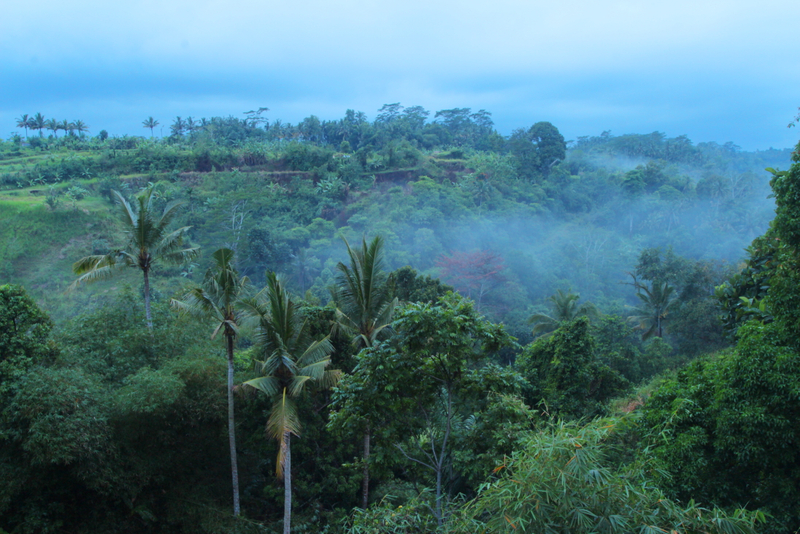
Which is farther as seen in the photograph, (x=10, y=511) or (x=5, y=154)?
(x=5, y=154)

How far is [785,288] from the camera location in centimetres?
604

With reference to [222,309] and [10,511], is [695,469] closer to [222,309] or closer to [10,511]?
[222,309]

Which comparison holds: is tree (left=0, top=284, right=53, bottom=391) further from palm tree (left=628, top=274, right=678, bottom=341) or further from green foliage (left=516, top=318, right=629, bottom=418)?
palm tree (left=628, top=274, right=678, bottom=341)

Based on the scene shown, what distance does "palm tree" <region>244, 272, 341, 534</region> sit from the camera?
848 centimetres

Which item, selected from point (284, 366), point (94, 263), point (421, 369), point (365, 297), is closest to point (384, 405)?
point (421, 369)

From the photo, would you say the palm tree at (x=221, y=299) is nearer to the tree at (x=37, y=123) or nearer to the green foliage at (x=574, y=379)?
the green foliage at (x=574, y=379)

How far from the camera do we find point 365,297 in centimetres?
1005

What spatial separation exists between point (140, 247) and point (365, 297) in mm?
5241

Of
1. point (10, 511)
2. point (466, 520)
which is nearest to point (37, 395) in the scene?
point (10, 511)

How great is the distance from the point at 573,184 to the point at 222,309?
50.5 metres

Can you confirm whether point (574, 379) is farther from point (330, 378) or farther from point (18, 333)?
point (18, 333)

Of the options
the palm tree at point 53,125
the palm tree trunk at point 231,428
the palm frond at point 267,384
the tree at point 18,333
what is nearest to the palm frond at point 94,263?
the tree at point 18,333

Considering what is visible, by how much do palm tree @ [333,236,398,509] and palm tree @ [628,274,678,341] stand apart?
1554cm

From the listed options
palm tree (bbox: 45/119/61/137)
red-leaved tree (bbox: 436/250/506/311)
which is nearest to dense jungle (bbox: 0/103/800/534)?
red-leaved tree (bbox: 436/250/506/311)
